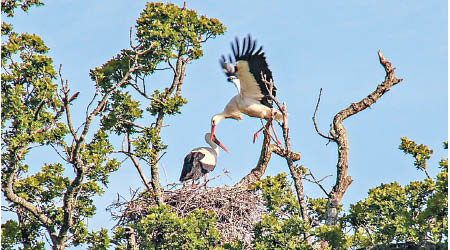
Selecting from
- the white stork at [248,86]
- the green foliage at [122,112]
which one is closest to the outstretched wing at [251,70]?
the white stork at [248,86]

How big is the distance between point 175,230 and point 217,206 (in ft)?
9.53

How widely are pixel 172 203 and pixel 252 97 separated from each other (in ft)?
9.45

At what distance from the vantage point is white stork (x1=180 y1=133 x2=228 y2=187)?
55.6 feet

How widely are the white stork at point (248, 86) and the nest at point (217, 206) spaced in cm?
156

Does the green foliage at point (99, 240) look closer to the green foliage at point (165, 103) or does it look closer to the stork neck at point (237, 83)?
the green foliage at point (165, 103)

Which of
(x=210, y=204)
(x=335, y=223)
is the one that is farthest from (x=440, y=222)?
(x=210, y=204)

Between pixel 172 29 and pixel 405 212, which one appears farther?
pixel 172 29

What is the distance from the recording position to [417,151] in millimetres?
13109

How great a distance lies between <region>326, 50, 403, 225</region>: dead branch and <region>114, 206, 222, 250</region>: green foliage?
5.66 ft

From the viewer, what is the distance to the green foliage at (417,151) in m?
13.1

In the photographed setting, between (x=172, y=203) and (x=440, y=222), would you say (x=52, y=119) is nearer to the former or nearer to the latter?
(x=172, y=203)

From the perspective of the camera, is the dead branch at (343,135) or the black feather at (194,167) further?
the black feather at (194,167)

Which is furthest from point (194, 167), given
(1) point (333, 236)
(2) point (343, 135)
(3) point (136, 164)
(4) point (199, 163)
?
(1) point (333, 236)

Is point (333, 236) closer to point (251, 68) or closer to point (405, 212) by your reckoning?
point (405, 212)
